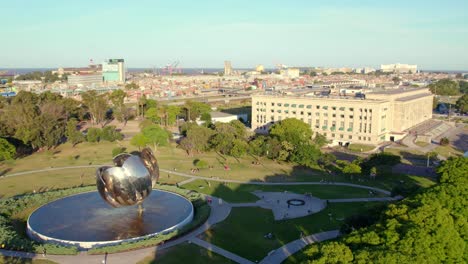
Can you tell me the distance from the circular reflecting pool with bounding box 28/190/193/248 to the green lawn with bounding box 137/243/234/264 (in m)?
3.20

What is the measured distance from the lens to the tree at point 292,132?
67.4 m

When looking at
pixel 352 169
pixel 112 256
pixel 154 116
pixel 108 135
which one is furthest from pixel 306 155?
pixel 154 116

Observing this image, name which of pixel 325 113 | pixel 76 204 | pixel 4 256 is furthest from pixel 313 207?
pixel 325 113

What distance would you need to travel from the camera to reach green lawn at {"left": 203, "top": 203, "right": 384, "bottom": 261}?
1383 inches

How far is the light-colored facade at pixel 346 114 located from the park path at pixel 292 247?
52.2 metres

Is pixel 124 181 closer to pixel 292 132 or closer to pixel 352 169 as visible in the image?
pixel 352 169

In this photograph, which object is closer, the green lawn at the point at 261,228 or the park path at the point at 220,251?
the park path at the point at 220,251

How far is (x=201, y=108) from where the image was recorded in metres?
109

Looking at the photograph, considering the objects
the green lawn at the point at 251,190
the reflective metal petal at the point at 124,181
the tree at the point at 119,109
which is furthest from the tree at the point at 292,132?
the tree at the point at 119,109

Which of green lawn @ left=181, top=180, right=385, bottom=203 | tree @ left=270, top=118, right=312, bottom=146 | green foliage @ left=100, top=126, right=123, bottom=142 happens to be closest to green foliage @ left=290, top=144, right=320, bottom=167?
tree @ left=270, top=118, right=312, bottom=146

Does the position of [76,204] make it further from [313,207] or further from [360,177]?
[360,177]

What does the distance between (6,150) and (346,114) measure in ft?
211

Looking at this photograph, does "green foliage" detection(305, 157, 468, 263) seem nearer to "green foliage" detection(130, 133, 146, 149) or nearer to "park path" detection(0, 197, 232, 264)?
"park path" detection(0, 197, 232, 264)

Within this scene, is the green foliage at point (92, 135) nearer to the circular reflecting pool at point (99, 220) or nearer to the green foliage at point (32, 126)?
the green foliage at point (32, 126)
